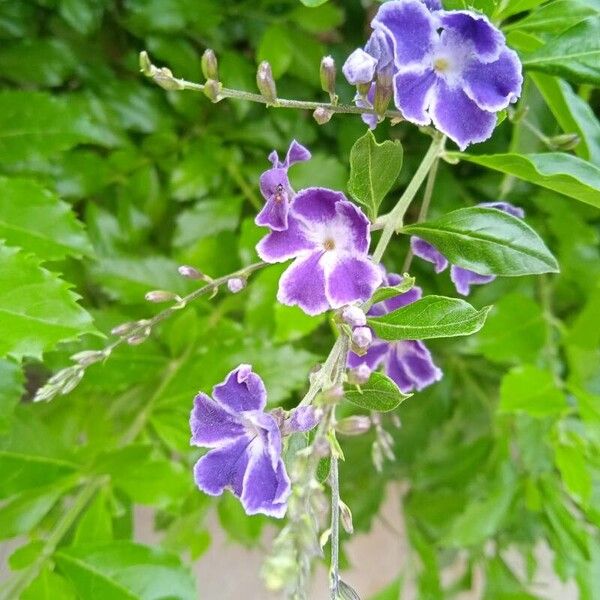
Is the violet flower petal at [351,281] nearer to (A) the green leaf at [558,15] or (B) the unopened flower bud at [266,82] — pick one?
(B) the unopened flower bud at [266,82]

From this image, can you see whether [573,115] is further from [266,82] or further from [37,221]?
[37,221]

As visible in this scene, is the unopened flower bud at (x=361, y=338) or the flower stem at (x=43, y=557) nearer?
the unopened flower bud at (x=361, y=338)

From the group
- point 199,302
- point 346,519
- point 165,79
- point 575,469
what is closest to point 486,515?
point 575,469

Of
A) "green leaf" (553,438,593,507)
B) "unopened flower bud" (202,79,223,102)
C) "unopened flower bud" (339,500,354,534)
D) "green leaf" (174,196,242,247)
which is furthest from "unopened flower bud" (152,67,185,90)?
→ "green leaf" (553,438,593,507)

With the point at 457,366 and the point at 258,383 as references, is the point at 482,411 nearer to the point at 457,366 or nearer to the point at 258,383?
the point at 457,366

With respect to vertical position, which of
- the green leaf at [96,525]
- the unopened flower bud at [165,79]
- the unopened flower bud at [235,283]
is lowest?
the green leaf at [96,525]

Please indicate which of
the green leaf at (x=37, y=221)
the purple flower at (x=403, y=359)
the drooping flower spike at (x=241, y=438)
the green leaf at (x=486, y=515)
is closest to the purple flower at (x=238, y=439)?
the drooping flower spike at (x=241, y=438)
